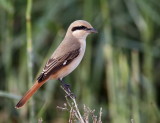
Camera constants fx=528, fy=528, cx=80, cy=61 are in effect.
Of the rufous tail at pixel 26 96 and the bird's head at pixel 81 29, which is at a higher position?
the bird's head at pixel 81 29

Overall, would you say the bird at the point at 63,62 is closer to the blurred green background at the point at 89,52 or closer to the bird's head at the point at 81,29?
the bird's head at the point at 81,29

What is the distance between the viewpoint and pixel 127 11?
22.6 feet

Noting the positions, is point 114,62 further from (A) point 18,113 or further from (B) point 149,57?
(A) point 18,113

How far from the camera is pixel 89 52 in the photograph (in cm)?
630

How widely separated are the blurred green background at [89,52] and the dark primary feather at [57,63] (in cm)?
113

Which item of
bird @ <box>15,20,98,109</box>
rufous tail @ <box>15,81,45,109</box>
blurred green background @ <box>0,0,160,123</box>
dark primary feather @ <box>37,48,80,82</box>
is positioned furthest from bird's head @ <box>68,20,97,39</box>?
blurred green background @ <box>0,0,160,123</box>

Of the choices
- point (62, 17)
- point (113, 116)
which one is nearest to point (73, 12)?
point (62, 17)

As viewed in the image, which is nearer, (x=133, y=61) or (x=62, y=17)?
(x=133, y=61)

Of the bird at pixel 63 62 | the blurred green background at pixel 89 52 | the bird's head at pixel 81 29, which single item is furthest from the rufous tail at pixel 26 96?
the blurred green background at pixel 89 52

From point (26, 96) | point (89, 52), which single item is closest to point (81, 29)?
point (26, 96)

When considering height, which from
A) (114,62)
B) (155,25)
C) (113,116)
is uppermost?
(155,25)

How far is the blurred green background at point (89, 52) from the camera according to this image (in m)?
6.10

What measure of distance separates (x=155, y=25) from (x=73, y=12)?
1.08m

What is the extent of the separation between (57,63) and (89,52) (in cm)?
180
